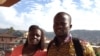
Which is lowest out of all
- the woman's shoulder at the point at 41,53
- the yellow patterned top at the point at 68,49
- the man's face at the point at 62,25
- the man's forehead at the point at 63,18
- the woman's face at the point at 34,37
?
the woman's shoulder at the point at 41,53

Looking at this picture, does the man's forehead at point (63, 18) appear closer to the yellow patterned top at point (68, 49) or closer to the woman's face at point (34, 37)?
the yellow patterned top at point (68, 49)

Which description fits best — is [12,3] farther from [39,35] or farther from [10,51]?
[39,35]

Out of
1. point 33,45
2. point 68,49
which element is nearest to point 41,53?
point 33,45

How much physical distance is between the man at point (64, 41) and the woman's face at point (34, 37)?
268 mm

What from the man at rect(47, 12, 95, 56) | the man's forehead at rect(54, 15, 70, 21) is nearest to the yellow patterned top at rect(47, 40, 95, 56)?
the man at rect(47, 12, 95, 56)

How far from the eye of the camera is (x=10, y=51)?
295cm

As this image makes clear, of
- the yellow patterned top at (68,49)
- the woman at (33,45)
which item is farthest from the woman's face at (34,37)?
the yellow patterned top at (68,49)

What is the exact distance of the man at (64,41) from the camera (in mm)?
2332

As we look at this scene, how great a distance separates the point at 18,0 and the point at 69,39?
1514mm

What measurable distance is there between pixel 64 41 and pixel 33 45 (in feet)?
1.31

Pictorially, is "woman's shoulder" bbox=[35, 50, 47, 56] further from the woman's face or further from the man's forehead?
the man's forehead

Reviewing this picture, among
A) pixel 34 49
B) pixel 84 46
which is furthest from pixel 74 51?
pixel 34 49

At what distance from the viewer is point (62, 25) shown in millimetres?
2334

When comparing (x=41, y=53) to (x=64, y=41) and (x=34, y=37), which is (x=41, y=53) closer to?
(x=34, y=37)
